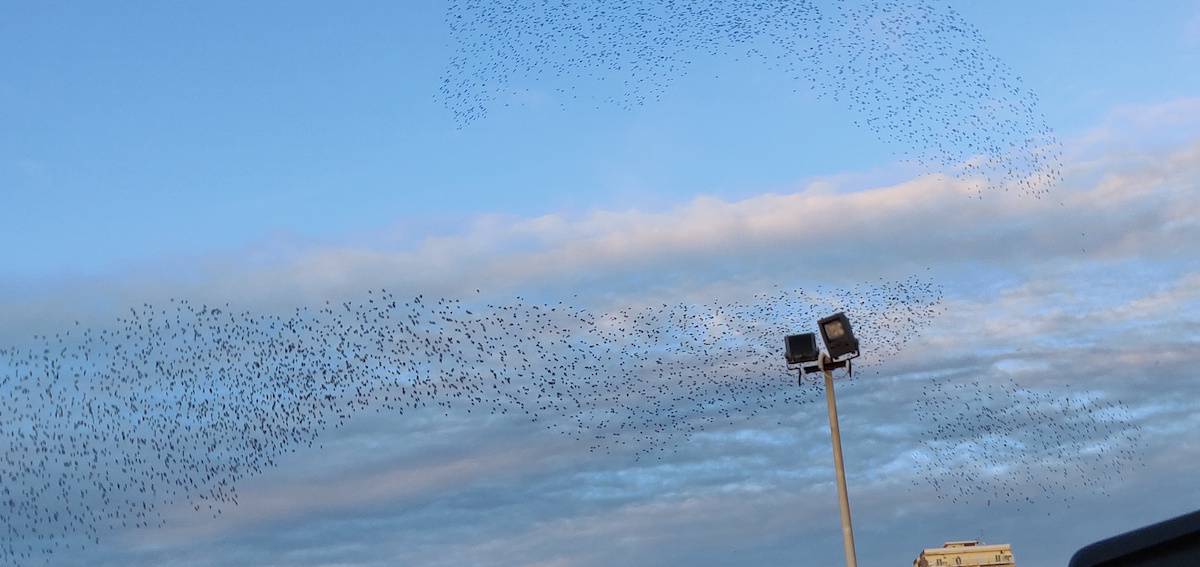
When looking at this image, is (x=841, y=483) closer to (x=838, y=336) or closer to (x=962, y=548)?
(x=838, y=336)

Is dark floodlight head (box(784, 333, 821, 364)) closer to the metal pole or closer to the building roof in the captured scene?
the metal pole

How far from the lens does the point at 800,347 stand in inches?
989

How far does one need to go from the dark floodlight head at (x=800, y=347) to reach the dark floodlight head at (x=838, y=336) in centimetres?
32

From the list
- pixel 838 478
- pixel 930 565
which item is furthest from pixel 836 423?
pixel 930 565

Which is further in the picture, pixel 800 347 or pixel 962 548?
pixel 962 548

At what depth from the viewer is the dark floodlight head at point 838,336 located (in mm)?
24594

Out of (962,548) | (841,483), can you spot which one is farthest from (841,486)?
(962,548)

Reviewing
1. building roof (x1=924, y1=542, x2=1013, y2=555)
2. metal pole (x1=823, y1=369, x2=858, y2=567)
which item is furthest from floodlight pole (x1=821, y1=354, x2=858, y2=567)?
building roof (x1=924, y1=542, x2=1013, y2=555)

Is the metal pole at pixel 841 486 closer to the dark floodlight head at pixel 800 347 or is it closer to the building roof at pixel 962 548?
the dark floodlight head at pixel 800 347

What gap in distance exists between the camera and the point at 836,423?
25906 mm

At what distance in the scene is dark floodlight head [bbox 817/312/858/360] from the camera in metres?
24.6

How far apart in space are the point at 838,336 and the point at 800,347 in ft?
2.63

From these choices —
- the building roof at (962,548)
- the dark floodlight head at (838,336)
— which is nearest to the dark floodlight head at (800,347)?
the dark floodlight head at (838,336)

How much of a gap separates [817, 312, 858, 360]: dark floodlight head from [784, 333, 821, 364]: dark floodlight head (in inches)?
12.8
